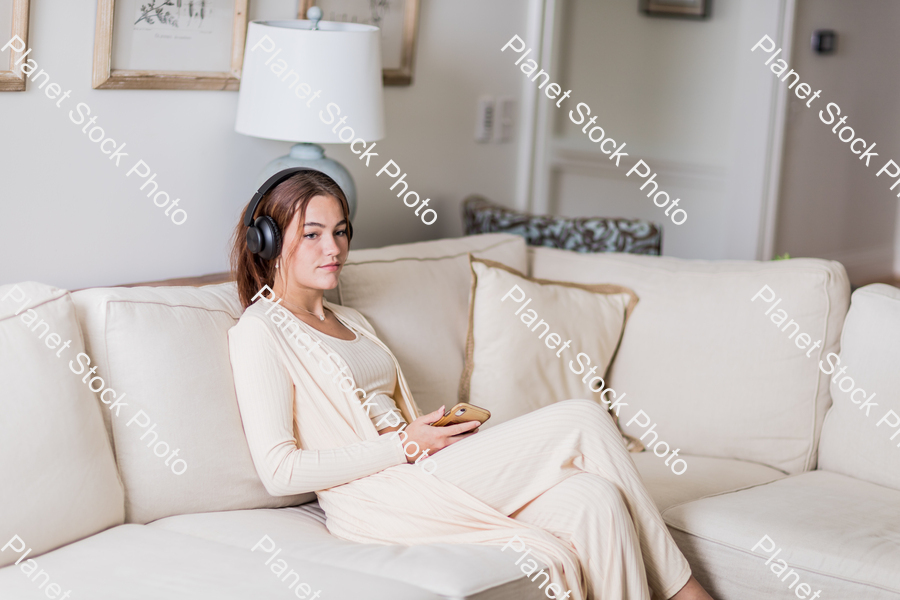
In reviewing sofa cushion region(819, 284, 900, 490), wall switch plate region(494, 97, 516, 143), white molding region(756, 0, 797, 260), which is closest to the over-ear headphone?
sofa cushion region(819, 284, 900, 490)

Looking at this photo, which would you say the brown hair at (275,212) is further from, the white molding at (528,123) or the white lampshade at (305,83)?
the white molding at (528,123)

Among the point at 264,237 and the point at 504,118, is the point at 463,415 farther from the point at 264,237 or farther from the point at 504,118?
the point at 504,118

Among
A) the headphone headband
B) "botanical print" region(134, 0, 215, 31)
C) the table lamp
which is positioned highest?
"botanical print" region(134, 0, 215, 31)

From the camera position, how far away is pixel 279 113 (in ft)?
6.65

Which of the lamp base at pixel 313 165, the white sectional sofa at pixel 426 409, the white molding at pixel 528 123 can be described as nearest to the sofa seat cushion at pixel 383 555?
the white sectional sofa at pixel 426 409

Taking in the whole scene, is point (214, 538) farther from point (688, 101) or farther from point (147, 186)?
point (688, 101)

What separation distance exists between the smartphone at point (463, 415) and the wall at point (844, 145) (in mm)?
2484

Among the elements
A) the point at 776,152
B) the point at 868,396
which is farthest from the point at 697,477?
the point at 776,152

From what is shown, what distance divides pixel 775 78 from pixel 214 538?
2.70 meters

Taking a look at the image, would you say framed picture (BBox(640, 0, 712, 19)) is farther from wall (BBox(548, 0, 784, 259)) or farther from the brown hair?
the brown hair

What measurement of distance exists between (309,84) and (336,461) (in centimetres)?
84

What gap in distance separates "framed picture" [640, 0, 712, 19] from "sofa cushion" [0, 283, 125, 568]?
9.11ft

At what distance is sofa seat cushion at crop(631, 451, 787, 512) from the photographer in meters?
1.96

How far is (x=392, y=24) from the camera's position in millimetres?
2631
